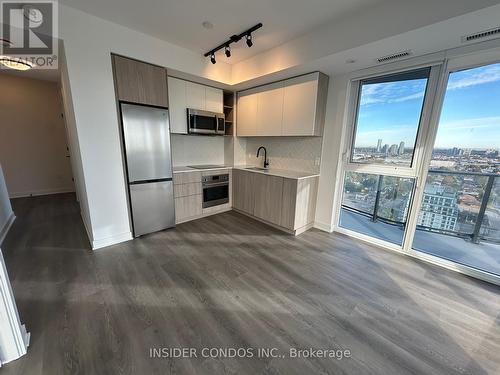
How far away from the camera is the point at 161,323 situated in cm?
162

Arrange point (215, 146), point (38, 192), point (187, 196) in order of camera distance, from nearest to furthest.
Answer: point (187, 196)
point (215, 146)
point (38, 192)

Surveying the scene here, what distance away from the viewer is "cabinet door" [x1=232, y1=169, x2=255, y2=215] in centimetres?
378

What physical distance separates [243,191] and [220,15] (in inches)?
104

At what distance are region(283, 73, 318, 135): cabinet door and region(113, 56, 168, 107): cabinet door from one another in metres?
1.93

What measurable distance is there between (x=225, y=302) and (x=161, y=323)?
0.55 m

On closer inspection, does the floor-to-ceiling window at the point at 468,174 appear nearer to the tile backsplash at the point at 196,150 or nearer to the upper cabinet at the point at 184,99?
the upper cabinet at the point at 184,99

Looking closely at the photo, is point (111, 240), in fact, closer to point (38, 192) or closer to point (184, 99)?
point (184, 99)

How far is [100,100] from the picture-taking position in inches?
98.2

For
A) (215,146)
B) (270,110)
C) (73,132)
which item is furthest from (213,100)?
(73,132)

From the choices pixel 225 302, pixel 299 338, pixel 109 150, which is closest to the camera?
pixel 299 338

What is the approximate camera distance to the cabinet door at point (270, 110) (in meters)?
3.43

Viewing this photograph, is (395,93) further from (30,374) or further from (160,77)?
(30,374)

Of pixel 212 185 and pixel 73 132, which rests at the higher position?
pixel 73 132

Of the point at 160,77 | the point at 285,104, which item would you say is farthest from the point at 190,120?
the point at 285,104
